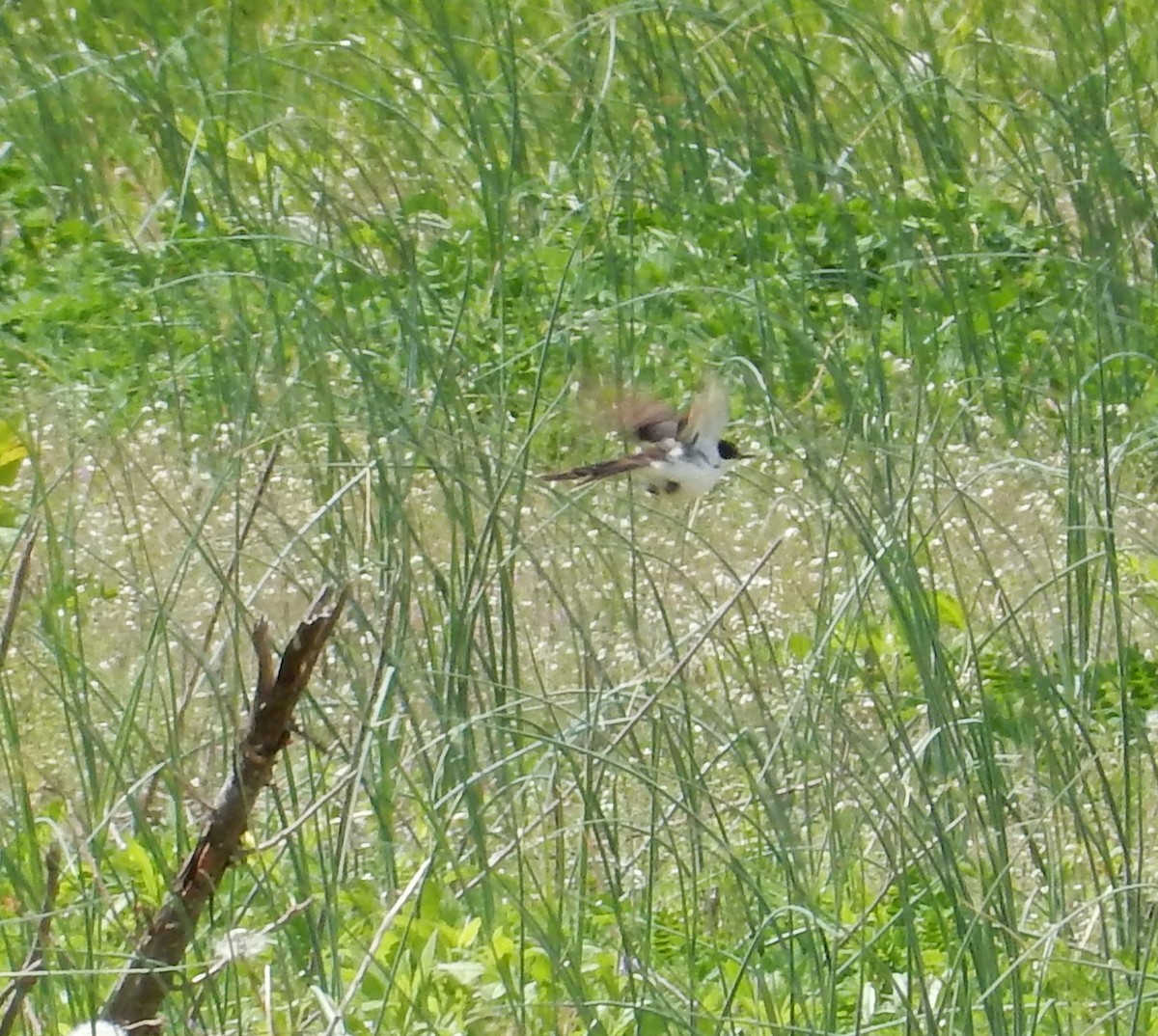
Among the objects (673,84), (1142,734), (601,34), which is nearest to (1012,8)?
(673,84)

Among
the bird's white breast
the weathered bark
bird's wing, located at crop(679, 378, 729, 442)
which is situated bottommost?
the weathered bark

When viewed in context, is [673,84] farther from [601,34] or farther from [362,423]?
[362,423]

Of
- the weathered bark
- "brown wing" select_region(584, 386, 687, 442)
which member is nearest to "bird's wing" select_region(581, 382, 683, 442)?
"brown wing" select_region(584, 386, 687, 442)

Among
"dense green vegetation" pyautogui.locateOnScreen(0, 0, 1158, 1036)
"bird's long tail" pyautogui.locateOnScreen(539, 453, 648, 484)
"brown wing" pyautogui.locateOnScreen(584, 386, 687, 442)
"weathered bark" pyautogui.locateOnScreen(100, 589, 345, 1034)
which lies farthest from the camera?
"brown wing" pyautogui.locateOnScreen(584, 386, 687, 442)

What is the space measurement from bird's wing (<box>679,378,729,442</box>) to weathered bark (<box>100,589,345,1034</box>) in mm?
443

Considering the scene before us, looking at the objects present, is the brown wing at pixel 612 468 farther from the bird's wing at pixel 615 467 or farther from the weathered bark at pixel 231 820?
the weathered bark at pixel 231 820

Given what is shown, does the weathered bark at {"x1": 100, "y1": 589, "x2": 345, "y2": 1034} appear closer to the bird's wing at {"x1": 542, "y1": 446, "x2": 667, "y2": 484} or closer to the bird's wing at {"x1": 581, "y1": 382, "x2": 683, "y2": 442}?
Answer: the bird's wing at {"x1": 542, "y1": 446, "x2": 667, "y2": 484}

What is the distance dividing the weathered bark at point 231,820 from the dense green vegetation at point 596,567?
0.04 metres

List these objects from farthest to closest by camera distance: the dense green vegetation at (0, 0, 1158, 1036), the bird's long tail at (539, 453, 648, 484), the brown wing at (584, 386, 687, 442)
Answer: the brown wing at (584, 386, 687, 442) → the bird's long tail at (539, 453, 648, 484) → the dense green vegetation at (0, 0, 1158, 1036)

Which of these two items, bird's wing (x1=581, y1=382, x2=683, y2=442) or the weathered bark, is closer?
the weathered bark

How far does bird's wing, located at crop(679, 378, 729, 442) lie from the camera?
168cm

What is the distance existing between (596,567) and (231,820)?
107cm

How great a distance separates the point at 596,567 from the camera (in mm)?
2373

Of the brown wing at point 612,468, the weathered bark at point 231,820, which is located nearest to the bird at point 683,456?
the brown wing at point 612,468
